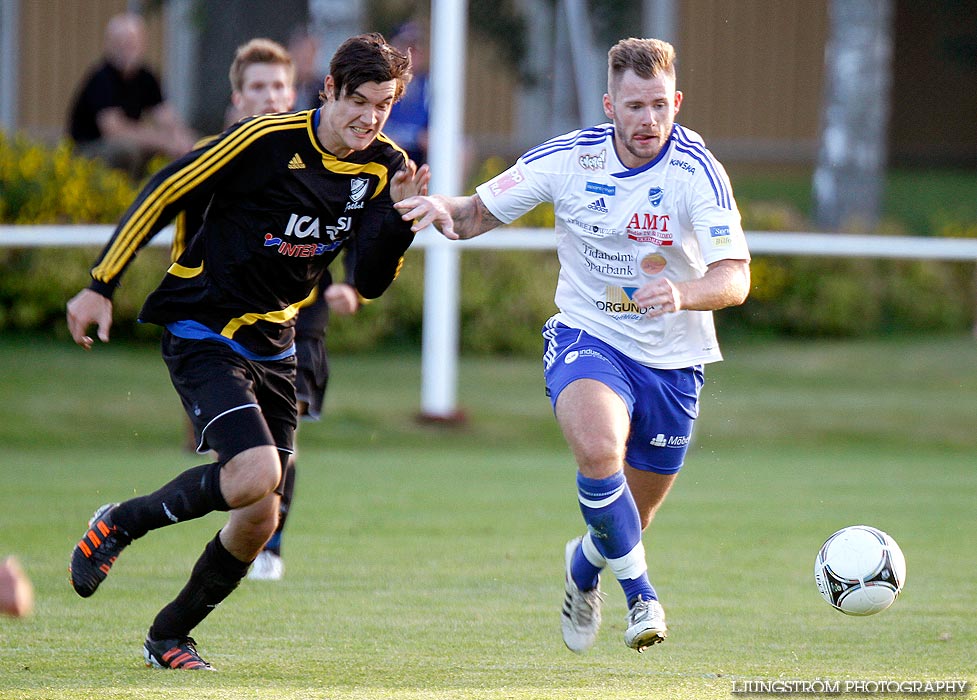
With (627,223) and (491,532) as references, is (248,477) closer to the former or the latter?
(627,223)

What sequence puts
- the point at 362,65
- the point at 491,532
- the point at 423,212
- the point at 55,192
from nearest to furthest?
1. the point at 362,65
2. the point at 423,212
3. the point at 491,532
4. the point at 55,192

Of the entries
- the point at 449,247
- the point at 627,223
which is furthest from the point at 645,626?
the point at 449,247

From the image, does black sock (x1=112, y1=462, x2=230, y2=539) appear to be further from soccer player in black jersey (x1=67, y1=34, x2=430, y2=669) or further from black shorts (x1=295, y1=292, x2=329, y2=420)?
black shorts (x1=295, y1=292, x2=329, y2=420)

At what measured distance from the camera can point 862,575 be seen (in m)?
5.47

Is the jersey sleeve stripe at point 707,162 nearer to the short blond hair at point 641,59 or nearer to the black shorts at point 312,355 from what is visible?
the short blond hair at point 641,59

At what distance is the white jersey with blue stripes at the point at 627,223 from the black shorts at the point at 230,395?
1098 millimetres

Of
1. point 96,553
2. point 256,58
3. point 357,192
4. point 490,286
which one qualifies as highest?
point 256,58

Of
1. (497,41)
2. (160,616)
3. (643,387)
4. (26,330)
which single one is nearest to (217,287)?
(160,616)

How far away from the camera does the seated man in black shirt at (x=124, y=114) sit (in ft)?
44.4

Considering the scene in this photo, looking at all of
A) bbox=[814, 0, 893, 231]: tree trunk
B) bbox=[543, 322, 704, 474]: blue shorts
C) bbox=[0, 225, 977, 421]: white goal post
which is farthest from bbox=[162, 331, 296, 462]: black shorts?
bbox=[814, 0, 893, 231]: tree trunk

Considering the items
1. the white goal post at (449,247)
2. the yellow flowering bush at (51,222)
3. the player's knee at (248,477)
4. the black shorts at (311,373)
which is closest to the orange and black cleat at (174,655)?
the player's knee at (248,477)

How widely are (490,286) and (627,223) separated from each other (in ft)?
27.7

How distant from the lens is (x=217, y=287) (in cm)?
543

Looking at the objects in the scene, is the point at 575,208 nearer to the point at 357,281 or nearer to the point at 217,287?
the point at 357,281
